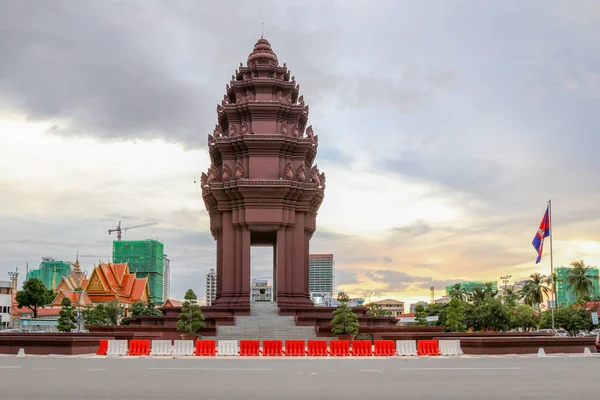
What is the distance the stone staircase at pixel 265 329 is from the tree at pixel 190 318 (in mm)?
1539

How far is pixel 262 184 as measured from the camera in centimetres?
4656

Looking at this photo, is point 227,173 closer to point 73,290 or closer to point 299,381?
point 299,381

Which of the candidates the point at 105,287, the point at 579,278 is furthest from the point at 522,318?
the point at 105,287

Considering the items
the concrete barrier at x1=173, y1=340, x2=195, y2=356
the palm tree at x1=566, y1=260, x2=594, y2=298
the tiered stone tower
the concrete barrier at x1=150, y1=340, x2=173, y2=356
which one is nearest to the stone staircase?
the tiered stone tower

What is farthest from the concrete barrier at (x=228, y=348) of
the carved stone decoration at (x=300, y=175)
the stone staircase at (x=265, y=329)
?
the carved stone decoration at (x=300, y=175)

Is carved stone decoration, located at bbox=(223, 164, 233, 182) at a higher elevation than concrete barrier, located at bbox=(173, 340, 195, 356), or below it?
higher

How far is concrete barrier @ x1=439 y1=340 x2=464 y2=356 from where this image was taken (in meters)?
33.0

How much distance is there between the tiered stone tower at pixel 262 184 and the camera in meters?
47.0

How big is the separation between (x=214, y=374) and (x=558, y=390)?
31.6 feet

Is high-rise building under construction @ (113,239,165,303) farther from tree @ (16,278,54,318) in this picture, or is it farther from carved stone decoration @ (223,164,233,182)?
carved stone decoration @ (223,164,233,182)

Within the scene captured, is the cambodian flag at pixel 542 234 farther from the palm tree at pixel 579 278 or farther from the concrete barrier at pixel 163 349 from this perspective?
the palm tree at pixel 579 278

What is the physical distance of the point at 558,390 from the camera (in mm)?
16672

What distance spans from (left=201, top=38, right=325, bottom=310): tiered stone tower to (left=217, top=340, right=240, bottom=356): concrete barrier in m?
12.2

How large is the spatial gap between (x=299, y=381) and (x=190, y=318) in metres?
23.2
